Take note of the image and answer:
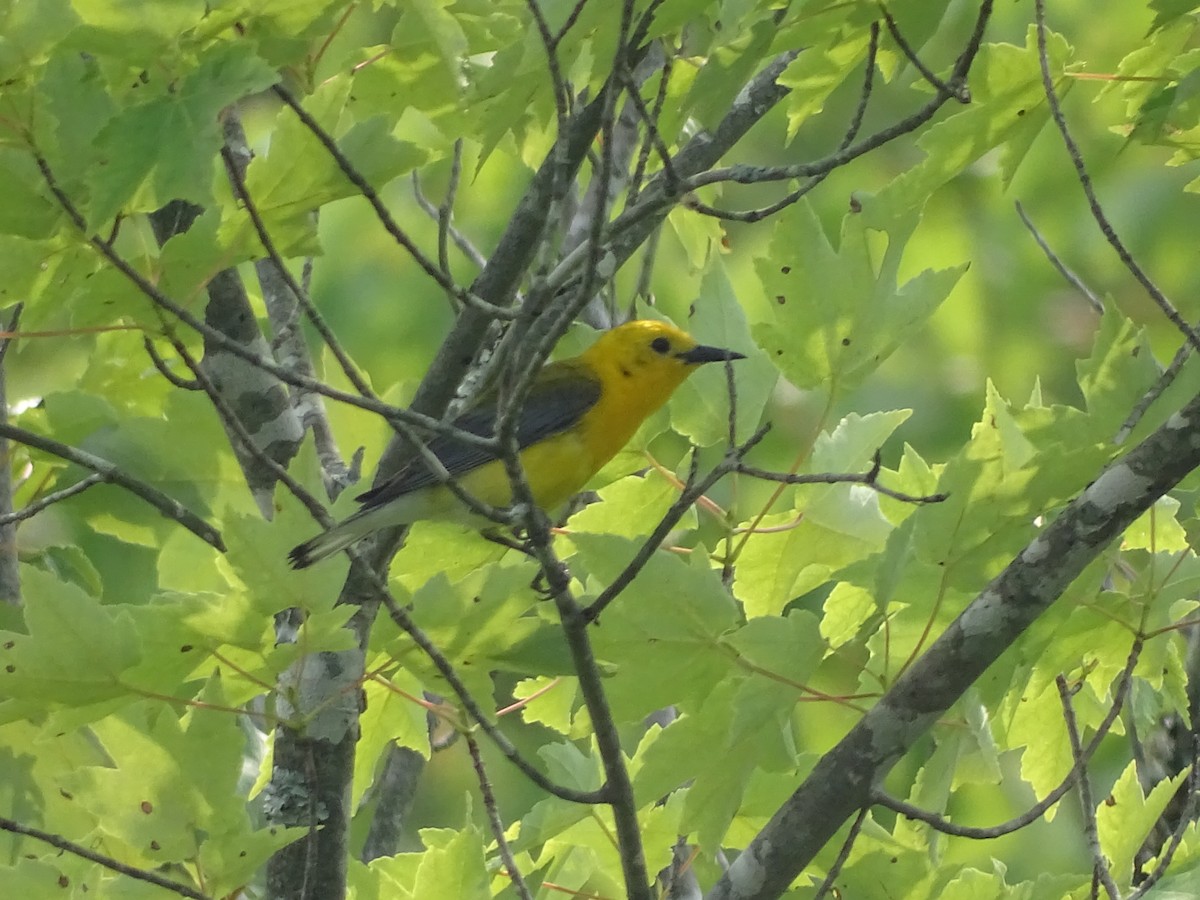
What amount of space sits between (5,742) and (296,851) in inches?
21.3

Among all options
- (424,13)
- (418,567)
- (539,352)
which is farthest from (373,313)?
(539,352)

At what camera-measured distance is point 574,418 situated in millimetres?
3756

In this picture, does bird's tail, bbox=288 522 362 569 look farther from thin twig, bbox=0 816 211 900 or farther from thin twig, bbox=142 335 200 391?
thin twig, bbox=0 816 211 900

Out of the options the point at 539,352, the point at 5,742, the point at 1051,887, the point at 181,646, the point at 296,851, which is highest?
the point at 539,352

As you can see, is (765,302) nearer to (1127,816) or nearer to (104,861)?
(1127,816)

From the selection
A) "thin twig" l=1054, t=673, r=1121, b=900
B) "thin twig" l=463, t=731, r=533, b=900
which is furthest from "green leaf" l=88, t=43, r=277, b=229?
"thin twig" l=1054, t=673, r=1121, b=900

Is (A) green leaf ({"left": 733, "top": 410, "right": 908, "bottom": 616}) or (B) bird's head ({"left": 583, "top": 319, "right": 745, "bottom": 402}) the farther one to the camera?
(B) bird's head ({"left": 583, "top": 319, "right": 745, "bottom": 402})

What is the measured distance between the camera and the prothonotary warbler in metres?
3.55

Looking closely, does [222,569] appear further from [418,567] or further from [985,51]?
[985,51]

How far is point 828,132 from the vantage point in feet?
27.4

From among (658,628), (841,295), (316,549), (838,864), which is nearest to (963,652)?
(838,864)

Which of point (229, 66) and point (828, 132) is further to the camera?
point (828, 132)

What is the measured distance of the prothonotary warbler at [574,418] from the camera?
3.55 metres

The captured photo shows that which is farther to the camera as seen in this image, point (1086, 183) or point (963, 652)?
point (1086, 183)
